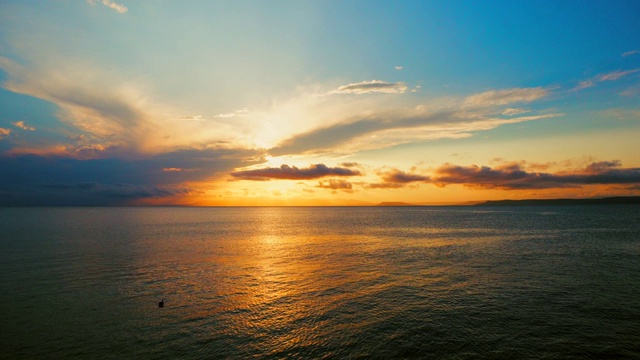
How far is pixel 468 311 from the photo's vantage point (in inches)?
1298

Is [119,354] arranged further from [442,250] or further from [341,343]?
[442,250]

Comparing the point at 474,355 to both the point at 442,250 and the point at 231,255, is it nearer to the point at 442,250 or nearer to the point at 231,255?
the point at 442,250

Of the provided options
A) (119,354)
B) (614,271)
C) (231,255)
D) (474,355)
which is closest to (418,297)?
(474,355)

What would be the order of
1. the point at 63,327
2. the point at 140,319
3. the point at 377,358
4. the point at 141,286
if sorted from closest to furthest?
1. the point at 377,358
2. the point at 63,327
3. the point at 140,319
4. the point at 141,286

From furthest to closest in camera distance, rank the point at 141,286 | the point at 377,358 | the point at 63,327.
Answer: the point at 141,286
the point at 63,327
the point at 377,358

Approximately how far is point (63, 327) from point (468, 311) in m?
39.9

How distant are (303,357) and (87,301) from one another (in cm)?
2920

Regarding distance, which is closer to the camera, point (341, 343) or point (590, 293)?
point (341, 343)

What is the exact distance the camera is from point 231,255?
237ft

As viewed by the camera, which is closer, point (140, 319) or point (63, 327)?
point (63, 327)

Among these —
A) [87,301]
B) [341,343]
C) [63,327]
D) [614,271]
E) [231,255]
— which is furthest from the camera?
[231,255]

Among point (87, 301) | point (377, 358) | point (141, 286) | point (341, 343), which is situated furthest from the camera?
point (141, 286)

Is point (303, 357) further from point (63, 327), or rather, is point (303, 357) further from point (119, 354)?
point (63, 327)

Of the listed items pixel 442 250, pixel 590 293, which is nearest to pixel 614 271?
pixel 590 293
